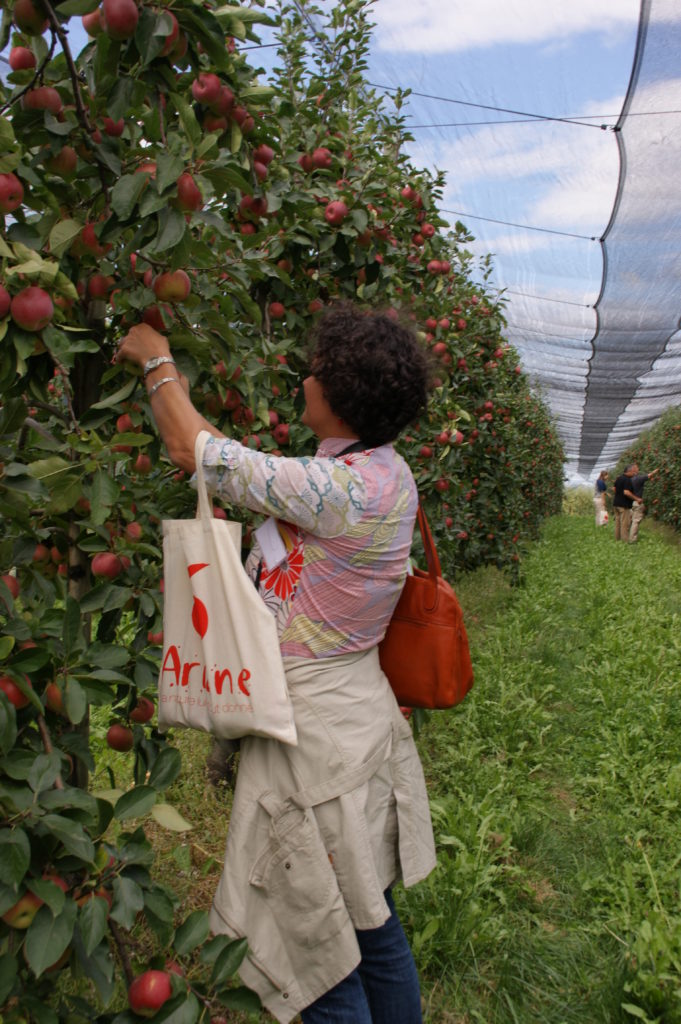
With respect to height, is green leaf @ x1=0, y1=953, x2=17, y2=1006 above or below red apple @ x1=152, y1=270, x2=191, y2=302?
below

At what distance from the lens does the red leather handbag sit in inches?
59.7

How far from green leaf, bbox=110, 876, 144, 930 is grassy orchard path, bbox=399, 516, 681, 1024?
4.35 ft

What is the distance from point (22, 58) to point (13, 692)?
90 cm

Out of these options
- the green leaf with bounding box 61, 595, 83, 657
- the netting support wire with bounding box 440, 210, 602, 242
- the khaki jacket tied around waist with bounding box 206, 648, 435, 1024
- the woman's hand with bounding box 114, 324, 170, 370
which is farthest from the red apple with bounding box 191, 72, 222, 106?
the netting support wire with bounding box 440, 210, 602, 242

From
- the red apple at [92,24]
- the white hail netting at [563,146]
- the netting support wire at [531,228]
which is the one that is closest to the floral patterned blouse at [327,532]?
the red apple at [92,24]

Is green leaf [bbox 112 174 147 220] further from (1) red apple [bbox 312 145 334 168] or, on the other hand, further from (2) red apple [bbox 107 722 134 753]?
(1) red apple [bbox 312 145 334 168]

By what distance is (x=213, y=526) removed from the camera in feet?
4.04

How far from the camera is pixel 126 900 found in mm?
1015

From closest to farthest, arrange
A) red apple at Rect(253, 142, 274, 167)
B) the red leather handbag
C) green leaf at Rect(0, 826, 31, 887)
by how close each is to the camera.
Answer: green leaf at Rect(0, 826, 31, 887) < the red leather handbag < red apple at Rect(253, 142, 274, 167)

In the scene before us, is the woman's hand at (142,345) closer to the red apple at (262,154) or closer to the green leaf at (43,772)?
the green leaf at (43,772)

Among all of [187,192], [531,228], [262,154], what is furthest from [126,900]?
[531,228]

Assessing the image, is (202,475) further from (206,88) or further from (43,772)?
(206,88)

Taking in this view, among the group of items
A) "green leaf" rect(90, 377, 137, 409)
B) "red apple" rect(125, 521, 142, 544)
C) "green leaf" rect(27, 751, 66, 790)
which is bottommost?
"green leaf" rect(27, 751, 66, 790)

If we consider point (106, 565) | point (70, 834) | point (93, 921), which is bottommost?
point (93, 921)
